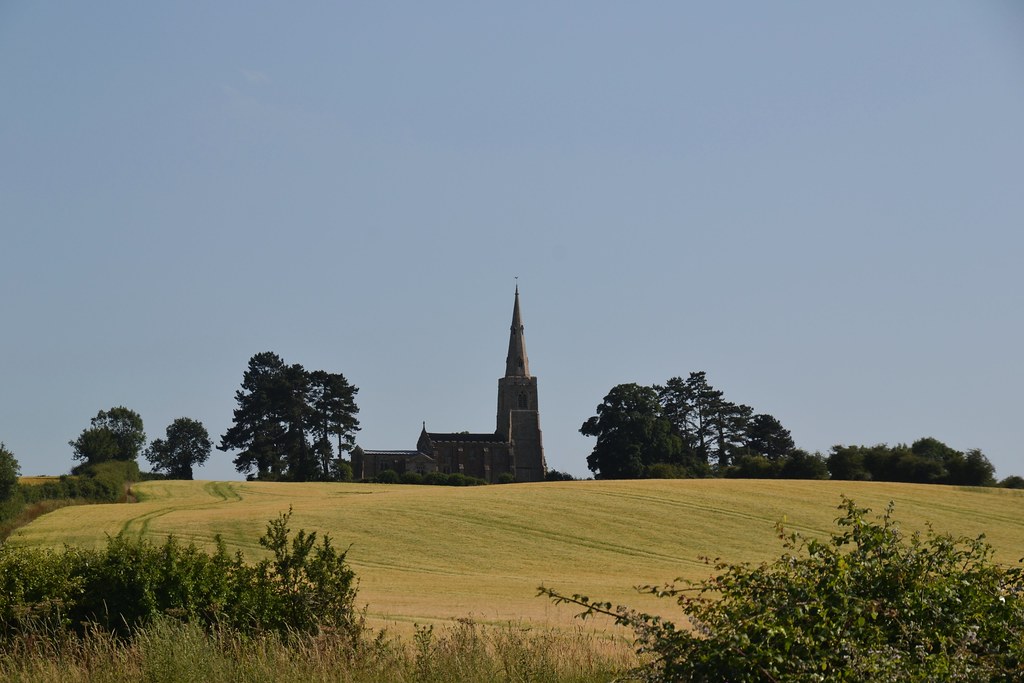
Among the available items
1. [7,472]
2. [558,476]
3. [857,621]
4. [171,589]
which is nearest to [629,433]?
[558,476]

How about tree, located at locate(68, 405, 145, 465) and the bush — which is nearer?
the bush

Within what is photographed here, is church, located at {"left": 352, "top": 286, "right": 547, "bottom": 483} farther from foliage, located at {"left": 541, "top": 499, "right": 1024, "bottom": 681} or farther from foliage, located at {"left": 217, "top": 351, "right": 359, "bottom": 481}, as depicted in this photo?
foliage, located at {"left": 541, "top": 499, "right": 1024, "bottom": 681}

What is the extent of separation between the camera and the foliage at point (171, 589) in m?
12.7

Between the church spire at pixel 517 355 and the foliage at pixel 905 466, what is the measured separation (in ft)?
206

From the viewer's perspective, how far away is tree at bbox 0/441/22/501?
210 feet

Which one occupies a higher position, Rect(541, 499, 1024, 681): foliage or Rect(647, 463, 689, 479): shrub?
Rect(647, 463, 689, 479): shrub

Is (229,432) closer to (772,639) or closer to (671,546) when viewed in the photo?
(671,546)

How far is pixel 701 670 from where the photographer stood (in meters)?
6.02

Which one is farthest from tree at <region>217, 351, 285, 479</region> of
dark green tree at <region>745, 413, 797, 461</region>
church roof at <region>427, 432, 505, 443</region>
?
dark green tree at <region>745, 413, 797, 461</region>

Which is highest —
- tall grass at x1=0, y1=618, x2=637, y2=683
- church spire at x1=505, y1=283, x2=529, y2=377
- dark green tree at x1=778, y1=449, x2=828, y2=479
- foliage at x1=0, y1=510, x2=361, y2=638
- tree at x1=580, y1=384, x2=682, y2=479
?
church spire at x1=505, y1=283, x2=529, y2=377

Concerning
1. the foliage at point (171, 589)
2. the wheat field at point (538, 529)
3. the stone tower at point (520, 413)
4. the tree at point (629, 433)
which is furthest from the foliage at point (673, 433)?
the foliage at point (171, 589)

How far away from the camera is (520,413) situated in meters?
135

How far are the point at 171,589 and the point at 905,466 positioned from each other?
72.4m

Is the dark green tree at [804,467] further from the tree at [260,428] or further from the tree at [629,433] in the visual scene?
the tree at [260,428]
